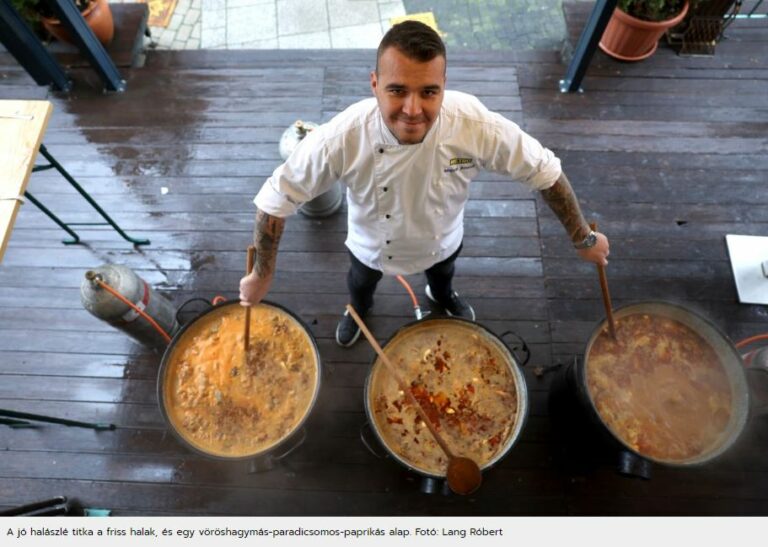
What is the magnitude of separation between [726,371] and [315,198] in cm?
209

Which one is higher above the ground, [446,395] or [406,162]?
[406,162]

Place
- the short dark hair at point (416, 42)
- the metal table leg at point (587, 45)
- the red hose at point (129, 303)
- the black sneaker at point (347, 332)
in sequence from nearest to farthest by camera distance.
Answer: the short dark hair at point (416, 42) → the red hose at point (129, 303) → the black sneaker at point (347, 332) → the metal table leg at point (587, 45)

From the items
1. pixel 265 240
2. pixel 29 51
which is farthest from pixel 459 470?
pixel 29 51

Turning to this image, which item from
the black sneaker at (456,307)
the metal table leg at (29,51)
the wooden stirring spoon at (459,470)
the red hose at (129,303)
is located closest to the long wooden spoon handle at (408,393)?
the wooden stirring spoon at (459,470)

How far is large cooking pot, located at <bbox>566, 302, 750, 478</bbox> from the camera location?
1819 millimetres

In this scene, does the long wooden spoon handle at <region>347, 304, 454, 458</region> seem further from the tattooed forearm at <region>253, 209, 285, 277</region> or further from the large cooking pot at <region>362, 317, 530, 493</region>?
the tattooed forearm at <region>253, 209, 285, 277</region>

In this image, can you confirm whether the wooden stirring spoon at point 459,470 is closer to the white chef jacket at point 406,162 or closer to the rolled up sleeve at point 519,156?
the white chef jacket at point 406,162

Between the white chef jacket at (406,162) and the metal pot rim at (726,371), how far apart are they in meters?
0.72

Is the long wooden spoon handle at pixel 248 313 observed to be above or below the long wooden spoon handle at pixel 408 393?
above

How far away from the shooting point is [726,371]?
1915 millimetres

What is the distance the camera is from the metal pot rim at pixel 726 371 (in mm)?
1702

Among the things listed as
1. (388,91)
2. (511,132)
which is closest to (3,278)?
(388,91)

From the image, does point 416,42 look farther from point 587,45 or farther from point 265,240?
point 587,45
